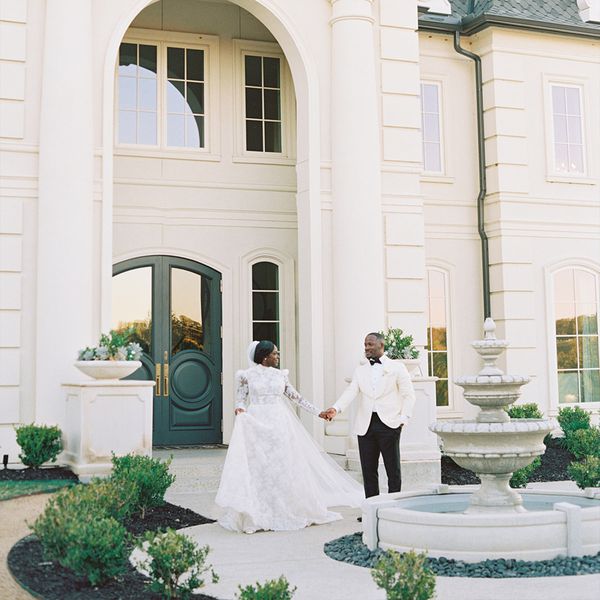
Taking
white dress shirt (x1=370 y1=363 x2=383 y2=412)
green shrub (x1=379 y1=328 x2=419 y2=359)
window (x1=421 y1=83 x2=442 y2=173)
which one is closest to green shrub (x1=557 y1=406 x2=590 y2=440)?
green shrub (x1=379 y1=328 x2=419 y2=359)

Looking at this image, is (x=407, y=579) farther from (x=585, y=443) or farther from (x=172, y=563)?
(x=585, y=443)

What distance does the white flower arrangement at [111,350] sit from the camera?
1120 cm

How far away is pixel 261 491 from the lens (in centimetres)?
875

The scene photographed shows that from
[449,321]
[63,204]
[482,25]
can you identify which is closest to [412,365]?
[449,321]

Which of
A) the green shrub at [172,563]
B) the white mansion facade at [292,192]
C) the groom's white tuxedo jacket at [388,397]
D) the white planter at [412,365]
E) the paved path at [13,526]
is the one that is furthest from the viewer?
the white planter at [412,365]

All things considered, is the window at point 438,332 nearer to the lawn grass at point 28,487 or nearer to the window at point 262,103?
the window at point 262,103

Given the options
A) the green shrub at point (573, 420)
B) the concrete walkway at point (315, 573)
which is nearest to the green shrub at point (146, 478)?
the concrete walkway at point (315, 573)

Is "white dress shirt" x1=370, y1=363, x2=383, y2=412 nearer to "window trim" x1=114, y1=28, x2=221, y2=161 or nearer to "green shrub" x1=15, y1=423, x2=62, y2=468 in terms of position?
"green shrub" x1=15, y1=423, x2=62, y2=468

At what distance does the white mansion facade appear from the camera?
38.5 feet

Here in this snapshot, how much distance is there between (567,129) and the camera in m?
16.8

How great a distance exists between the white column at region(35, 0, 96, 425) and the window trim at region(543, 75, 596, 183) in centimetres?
Answer: 839

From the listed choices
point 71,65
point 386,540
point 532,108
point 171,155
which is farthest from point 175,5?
point 386,540

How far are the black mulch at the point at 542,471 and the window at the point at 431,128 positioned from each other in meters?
5.41

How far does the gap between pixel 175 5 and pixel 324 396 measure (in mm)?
6681
